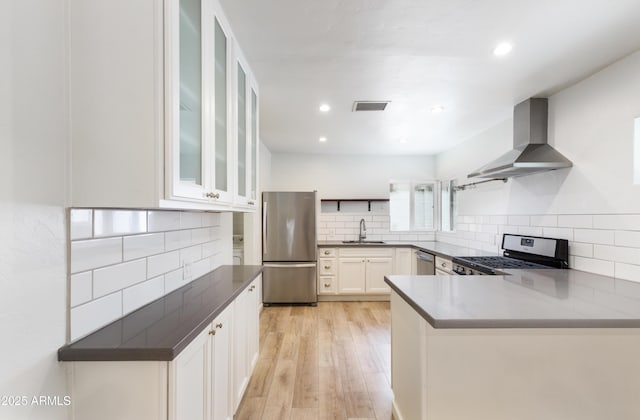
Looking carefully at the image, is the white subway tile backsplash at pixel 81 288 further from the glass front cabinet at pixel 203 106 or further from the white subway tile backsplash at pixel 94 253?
the glass front cabinet at pixel 203 106

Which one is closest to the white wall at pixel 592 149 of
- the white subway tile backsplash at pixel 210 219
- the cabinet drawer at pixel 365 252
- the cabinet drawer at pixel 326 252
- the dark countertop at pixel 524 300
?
the dark countertop at pixel 524 300

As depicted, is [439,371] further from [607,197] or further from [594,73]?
[594,73]

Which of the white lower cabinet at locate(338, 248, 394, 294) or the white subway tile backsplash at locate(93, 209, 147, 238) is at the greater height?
the white subway tile backsplash at locate(93, 209, 147, 238)

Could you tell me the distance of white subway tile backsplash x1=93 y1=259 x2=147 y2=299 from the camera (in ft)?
3.77

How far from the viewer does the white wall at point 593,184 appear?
1.93 m

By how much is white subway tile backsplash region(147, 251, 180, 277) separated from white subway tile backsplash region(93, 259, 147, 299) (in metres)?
0.05

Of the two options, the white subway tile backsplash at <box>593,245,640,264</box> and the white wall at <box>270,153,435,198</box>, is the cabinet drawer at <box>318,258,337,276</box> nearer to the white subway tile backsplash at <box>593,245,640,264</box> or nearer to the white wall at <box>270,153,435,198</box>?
the white wall at <box>270,153,435,198</box>

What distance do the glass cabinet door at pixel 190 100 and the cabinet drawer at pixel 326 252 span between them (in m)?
3.26

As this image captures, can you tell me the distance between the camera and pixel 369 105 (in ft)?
9.12

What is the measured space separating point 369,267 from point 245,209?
111 inches

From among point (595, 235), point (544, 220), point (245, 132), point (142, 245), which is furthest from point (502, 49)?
point (142, 245)

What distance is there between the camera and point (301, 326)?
3.50 meters

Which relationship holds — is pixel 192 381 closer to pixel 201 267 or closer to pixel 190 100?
pixel 201 267

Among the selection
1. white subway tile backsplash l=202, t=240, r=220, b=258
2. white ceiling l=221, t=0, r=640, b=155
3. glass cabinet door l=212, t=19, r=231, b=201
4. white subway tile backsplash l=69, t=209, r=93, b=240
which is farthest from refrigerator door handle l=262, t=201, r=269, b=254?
white subway tile backsplash l=69, t=209, r=93, b=240
